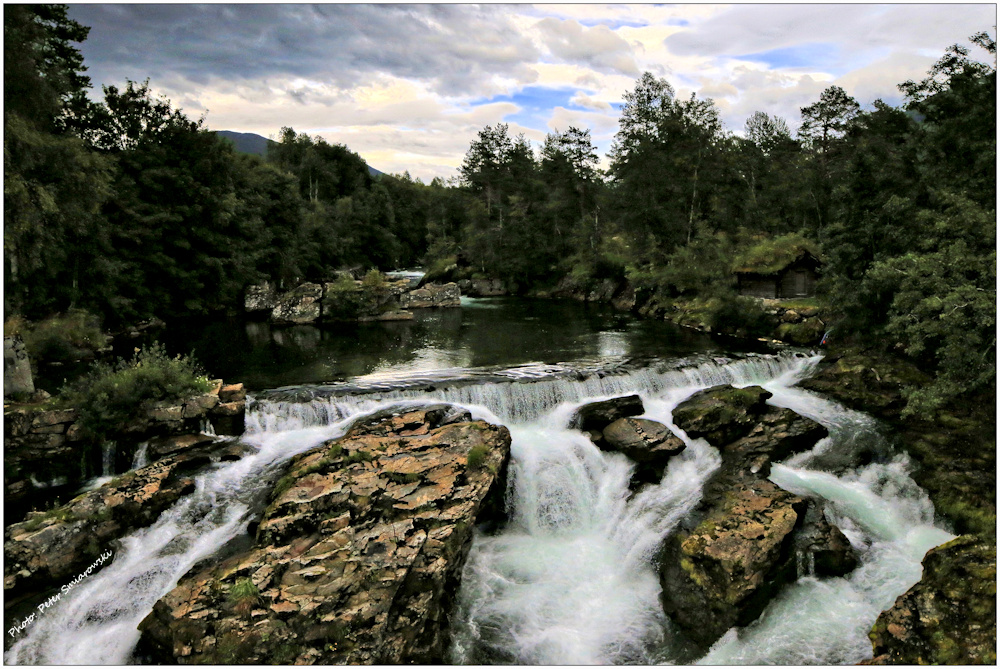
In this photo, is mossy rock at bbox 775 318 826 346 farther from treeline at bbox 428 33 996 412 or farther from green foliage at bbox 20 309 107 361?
green foliage at bbox 20 309 107 361

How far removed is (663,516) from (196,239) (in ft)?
118

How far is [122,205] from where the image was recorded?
31125 millimetres

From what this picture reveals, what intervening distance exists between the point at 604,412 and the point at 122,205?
31159mm

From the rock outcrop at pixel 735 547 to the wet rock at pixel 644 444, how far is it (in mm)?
1321

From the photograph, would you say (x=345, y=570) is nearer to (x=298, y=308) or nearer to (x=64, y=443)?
Result: (x=64, y=443)

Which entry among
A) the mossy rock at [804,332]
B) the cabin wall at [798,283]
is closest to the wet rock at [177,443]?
the mossy rock at [804,332]

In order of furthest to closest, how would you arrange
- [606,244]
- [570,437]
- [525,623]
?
[606,244] < [570,437] < [525,623]

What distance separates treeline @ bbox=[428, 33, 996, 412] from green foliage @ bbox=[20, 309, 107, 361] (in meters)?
30.6

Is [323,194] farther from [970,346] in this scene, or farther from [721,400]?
[970,346]

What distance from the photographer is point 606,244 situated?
48188 mm

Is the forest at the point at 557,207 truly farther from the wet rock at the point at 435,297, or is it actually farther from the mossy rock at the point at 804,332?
the wet rock at the point at 435,297

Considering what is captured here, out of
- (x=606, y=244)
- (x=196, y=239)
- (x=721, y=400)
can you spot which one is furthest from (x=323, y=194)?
(x=721, y=400)

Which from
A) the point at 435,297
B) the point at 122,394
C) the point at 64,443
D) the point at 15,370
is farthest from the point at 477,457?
the point at 435,297

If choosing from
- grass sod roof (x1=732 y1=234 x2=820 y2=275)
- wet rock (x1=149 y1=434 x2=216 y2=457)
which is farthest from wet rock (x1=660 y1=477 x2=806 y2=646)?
grass sod roof (x1=732 y1=234 x2=820 y2=275)
